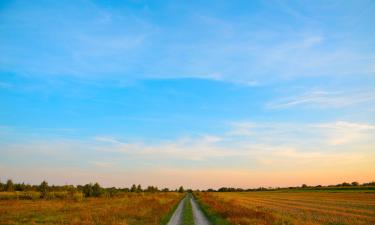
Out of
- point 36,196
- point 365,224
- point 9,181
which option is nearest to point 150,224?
point 365,224

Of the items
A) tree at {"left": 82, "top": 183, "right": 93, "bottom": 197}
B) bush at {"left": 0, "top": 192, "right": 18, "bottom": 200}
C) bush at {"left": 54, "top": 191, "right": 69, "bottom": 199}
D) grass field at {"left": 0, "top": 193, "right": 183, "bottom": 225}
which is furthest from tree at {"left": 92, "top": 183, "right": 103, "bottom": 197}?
grass field at {"left": 0, "top": 193, "right": 183, "bottom": 225}

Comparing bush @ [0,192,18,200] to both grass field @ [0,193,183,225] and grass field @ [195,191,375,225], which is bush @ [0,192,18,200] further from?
grass field @ [195,191,375,225]

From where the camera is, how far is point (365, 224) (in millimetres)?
23141

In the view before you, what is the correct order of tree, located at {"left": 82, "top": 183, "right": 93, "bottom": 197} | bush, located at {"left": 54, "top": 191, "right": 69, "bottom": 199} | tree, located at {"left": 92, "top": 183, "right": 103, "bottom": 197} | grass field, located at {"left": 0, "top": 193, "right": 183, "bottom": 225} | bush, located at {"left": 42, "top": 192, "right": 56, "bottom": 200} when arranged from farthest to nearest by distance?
tree, located at {"left": 92, "top": 183, "right": 103, "bottom": 197}
tree, located at {"left": 82, "top": 183, "right": 93, "bottom": 197}
bush, located at {"left": 54, "top": 191, "right": 69, "bottom": 199}
bush, located at {"left": 42, "top": 192, "right": 56, "bottom": 200}
grass field, located at {"left": 0, "top": 193, "right": 183, "bottom": 225}

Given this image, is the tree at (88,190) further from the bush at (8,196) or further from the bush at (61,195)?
the bush at (8,196)

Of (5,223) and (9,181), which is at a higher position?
(9,181)

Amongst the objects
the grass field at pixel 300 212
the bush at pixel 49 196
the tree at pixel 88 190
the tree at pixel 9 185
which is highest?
the tree at pixel 9 185

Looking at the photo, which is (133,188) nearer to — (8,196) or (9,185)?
(9,185)

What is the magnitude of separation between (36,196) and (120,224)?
142 feet

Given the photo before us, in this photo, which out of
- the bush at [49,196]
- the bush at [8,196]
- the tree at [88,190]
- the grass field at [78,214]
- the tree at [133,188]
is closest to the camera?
the grass field at [78,214]

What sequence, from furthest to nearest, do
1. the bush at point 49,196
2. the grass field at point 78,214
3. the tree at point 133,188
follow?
the tree at point 133,188, the bush at point 49,196, the grass field at point 78,214

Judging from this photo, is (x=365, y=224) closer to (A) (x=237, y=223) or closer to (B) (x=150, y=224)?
(A) (x=237, y=223)

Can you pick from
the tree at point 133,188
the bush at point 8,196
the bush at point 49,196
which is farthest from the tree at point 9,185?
the tree at point 133,188

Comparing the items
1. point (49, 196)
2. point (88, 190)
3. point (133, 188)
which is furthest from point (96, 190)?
point (133, 188)
